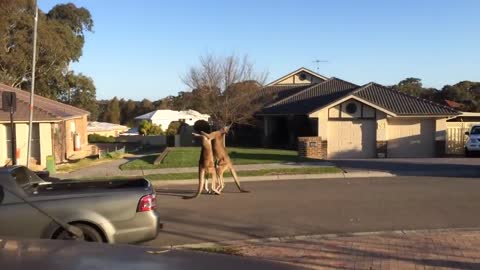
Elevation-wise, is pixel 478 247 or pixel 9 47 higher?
pixel 9 47

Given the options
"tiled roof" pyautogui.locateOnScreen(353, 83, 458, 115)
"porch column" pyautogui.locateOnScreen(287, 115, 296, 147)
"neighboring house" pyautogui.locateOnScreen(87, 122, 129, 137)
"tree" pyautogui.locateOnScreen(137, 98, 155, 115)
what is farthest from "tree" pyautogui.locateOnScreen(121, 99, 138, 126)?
"tiled roof" pyautogui.locateOnScreen(353, 83, 458, 115)

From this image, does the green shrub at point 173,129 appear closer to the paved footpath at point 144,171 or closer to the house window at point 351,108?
the house window at point 351,108

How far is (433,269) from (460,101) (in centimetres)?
6259

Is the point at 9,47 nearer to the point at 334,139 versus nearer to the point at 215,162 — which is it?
the point at 334,139

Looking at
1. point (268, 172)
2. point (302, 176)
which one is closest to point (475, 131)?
point (302, 176)

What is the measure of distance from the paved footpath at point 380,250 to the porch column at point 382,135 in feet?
79.3

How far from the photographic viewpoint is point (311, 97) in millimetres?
42281

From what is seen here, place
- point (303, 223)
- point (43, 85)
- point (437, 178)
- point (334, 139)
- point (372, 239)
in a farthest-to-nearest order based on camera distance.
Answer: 1. point (43, 85)
2. point (334, 139)
3. point (437, 178)
4. point (303, 223)
5. point (372, 239)

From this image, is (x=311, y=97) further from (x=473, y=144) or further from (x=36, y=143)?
(x=36, y=143)

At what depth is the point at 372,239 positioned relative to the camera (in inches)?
342

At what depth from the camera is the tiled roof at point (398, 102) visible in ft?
110

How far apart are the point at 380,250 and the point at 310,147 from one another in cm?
2007

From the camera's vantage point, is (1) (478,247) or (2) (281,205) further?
(2) (281,205)

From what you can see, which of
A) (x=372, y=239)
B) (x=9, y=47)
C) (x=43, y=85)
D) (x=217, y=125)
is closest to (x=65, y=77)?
(x=43, y=85)
